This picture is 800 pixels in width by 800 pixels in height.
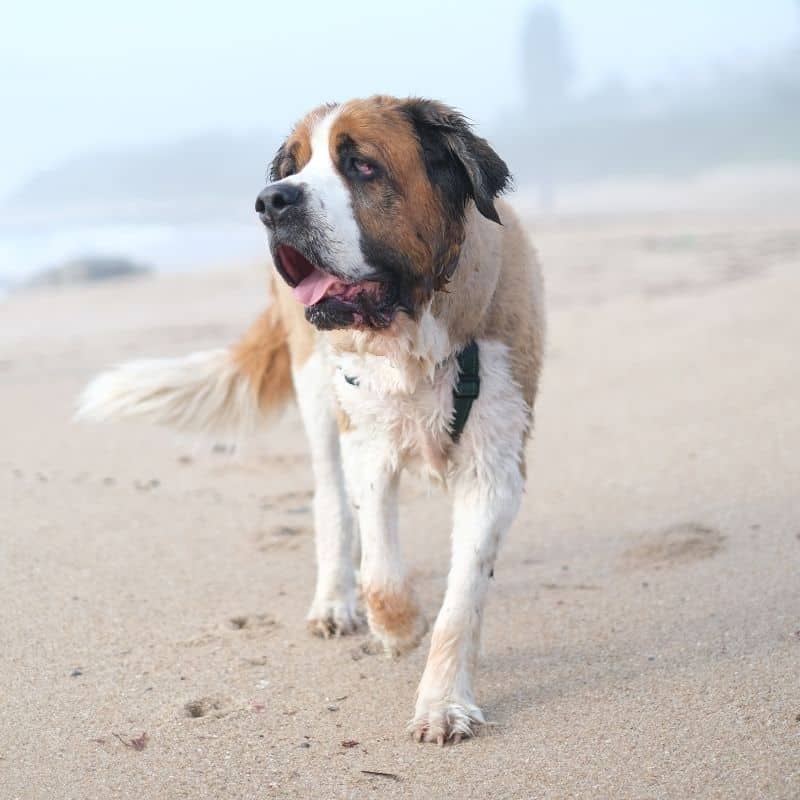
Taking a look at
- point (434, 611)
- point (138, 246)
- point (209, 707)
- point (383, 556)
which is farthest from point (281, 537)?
point (138, 246)

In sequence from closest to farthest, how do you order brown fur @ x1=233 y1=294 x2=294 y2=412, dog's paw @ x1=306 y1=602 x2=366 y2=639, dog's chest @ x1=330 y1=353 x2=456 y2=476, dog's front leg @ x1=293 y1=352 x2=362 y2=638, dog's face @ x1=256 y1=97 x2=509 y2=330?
dog's face @ x1=256 y1=97 x2=509 y2=330, dog's chest @ x1=330 y1=353 x2=456 y2=476, dog's paw @ x1=306 y1=602 x2=366 y2=639, dog's front leg @ x1=293 y1=352 x2=362 y2=638, brown fur @ x1=233 y1=294 x2=294 y2=412

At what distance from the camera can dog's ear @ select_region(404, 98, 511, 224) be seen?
3424 mm

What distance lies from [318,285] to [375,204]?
0.28 metres

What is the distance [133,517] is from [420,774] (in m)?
2.73

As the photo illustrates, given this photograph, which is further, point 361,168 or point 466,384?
point 466,384

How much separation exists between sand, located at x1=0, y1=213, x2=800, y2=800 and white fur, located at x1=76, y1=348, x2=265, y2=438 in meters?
0.15

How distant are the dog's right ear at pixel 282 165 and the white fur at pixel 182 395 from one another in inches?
59.8

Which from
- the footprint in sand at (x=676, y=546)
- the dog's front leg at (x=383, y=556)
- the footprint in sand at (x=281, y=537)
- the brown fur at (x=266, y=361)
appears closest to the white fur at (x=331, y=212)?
the dog's front leg at (x=383, y=556)

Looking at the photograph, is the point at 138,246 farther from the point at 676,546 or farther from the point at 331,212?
the point at 331,212

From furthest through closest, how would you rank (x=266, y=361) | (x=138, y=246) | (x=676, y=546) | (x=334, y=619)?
(x=138, y=246) → (x=266, y=361) → (x=676, y=546) → (x=334, y=619)

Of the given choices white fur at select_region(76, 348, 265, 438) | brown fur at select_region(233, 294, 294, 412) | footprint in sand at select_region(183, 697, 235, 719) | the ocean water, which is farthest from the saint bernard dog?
the ocean water

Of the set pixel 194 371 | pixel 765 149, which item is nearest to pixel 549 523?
pixel 194 371

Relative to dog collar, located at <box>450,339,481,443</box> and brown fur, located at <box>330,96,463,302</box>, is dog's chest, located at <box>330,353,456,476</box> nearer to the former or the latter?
dog collar, located at <box>450,339,481,443</box>

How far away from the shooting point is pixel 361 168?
3367mm
